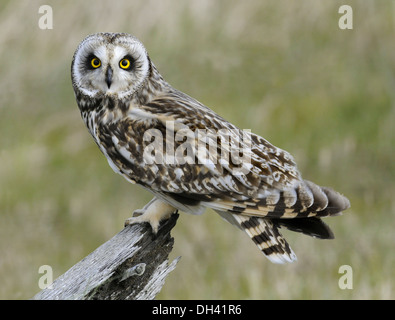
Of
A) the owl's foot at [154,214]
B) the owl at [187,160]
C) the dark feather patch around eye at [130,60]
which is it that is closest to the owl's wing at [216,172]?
the owl at [187,160]

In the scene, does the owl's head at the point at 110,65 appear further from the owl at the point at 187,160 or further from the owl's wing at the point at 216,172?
the owl's wing at the point at 216,172

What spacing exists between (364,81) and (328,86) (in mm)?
355

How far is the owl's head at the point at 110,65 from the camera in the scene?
344 centimetres

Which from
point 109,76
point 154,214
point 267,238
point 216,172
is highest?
point 109,76

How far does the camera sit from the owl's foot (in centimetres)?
343

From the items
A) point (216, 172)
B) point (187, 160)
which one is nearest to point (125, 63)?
point (187, 160)

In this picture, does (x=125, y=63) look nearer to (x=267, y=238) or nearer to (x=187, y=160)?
(x=187, y=160)

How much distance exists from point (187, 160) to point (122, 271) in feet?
2.97

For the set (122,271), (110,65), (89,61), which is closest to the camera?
(122,271)

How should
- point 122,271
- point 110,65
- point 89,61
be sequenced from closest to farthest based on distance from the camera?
point 122,271
point 110,65
point 89,61

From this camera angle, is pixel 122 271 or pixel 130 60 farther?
pixel 130 60

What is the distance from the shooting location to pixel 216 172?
3.57m

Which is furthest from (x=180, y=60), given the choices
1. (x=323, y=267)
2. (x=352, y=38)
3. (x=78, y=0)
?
(x=323, y=267)

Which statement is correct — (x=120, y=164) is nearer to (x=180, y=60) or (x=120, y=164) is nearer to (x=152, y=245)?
(x=152, y=245)
